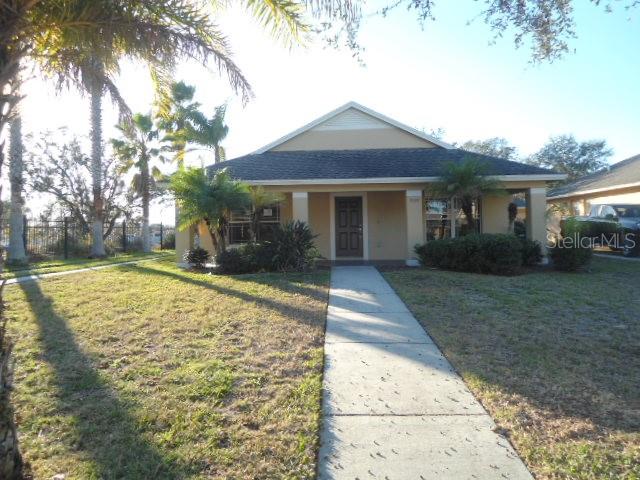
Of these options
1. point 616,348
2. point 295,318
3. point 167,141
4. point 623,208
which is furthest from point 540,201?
point 167,141

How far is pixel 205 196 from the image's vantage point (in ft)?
36.3

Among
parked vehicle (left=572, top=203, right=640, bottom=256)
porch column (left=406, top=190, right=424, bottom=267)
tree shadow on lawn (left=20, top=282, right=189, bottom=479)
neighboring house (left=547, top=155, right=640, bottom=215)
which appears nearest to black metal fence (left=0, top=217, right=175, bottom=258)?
porch column (left=406, top=190, right=424, bottom=267)

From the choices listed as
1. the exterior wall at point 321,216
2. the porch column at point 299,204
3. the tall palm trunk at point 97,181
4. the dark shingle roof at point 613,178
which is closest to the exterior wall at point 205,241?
the porch column at point 299,204

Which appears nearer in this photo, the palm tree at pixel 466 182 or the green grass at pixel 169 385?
the green grass at pixel 169 385

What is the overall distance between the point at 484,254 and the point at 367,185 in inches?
166

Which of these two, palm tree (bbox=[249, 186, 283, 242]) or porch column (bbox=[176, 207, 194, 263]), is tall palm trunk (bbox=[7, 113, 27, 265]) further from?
palm tree (bbox=[249, 186, 283, 242])

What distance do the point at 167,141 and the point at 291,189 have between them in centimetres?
1274

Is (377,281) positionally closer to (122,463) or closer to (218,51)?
(218,51)

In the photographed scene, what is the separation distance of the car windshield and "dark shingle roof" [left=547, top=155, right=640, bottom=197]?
1065 millimetres

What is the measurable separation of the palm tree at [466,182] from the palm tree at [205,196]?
5.71 meters

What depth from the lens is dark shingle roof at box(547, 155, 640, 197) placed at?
18.5 metres

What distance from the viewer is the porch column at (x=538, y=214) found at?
1326 cm

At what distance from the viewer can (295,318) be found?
6617 millimetres

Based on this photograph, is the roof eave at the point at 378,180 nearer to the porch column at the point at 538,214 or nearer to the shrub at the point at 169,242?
the porch column at the point at 538,214
